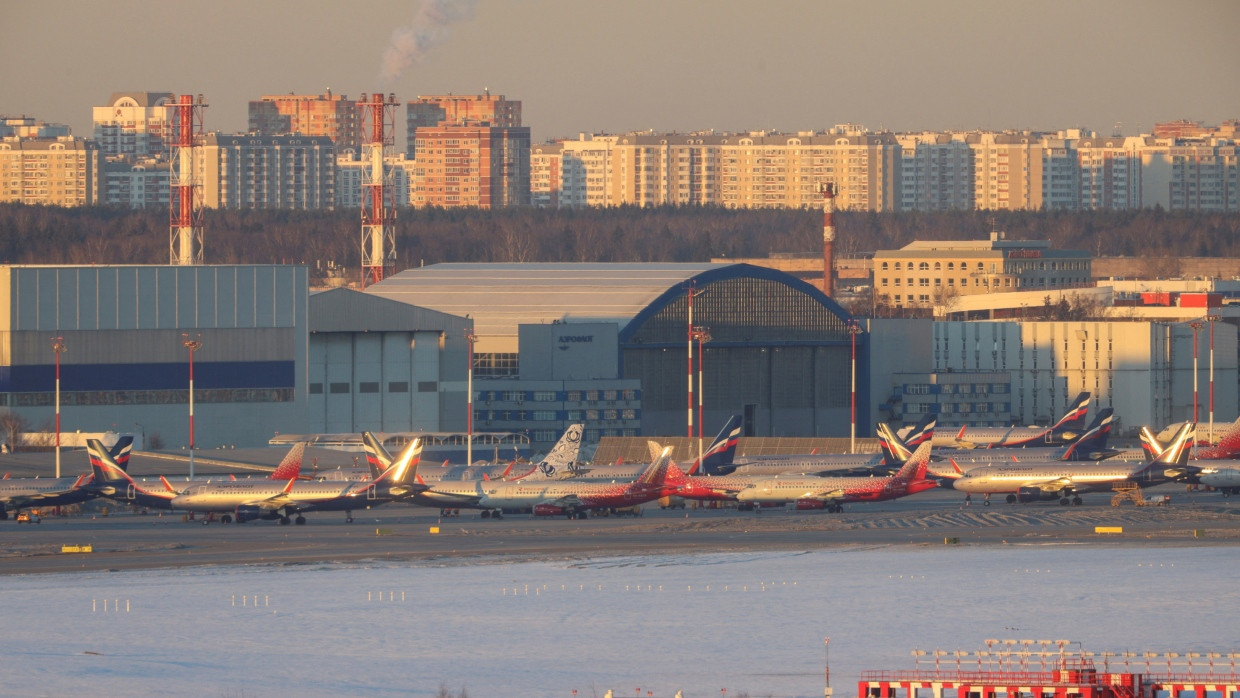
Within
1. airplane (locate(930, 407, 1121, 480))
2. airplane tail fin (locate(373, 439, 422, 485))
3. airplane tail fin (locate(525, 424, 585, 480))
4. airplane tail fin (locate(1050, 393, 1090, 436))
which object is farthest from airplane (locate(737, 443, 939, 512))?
airplane tail fin (locate(1050, 393, 1090, 436))

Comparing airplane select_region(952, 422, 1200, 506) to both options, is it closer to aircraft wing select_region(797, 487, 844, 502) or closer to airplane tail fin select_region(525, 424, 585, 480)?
aircraft wing select_region(797, 487, 844, 502)

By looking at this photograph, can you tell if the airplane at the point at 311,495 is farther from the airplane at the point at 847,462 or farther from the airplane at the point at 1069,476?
the airplane at the point at 1069,476

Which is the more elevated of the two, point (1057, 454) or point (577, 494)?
point (1057, 454)

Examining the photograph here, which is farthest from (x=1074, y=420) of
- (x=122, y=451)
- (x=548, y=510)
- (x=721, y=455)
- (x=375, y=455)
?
(x=122, y=451)

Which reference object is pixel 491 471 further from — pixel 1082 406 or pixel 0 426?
pixel 1082 406

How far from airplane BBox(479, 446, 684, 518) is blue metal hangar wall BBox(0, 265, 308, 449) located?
32025 mm

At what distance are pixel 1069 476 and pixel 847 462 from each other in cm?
1394

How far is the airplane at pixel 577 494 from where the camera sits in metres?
80.3

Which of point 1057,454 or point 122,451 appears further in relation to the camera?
point 1057,454

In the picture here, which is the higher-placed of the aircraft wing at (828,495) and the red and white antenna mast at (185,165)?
the red and white antenna mast at (185,165)

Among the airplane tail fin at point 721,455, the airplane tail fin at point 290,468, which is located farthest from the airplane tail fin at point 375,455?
the airplane tail fin at point 721,455

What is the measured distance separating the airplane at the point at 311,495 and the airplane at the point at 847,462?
705 inches

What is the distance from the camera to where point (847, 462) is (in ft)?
317

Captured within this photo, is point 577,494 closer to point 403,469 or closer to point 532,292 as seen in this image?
point 403,469
